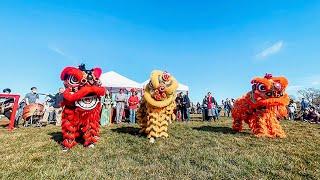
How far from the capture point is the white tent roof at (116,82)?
27797 mm

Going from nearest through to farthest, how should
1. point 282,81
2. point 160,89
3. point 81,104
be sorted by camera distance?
1. point 81,104
2. point 160,89
3. point 282,81

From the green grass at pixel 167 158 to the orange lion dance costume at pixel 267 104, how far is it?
2.29 feet

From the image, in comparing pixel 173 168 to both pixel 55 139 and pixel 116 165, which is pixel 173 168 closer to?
pixel 116 165

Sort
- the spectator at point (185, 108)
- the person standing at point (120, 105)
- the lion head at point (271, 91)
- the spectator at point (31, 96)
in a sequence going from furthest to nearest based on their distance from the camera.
Answer: the spectator at point (185, 108), the person standing at point (120, 105), the spectator at point (31, 96), the lion head at point (271, 91)

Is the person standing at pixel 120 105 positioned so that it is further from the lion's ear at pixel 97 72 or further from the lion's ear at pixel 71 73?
the lion's ear at pixel 71 73

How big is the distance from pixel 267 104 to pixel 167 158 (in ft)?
16.6

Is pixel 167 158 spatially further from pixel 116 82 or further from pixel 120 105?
pixel 116 82

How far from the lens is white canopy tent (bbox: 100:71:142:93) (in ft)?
91.2

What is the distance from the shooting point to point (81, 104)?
964 cm

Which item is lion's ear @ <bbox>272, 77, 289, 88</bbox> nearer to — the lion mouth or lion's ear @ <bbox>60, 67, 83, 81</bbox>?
the lion mouth

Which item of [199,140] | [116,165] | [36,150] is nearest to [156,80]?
[199,140]

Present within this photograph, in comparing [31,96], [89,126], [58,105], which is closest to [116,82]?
[58,105]

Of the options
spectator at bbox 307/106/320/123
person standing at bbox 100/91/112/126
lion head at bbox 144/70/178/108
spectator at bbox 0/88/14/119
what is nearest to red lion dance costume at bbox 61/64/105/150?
lion head at bbox 144/70/178/108

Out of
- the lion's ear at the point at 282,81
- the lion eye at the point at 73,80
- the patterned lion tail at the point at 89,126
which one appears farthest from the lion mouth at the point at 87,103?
the lion's ear at the point at 282,81
